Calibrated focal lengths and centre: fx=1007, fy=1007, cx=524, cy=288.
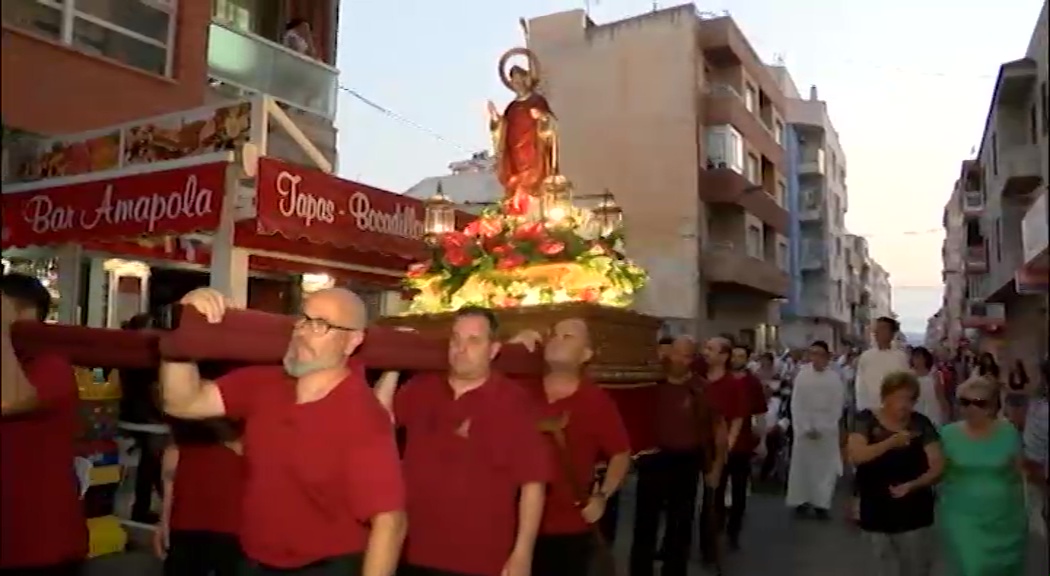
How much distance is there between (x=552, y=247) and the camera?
22.4 feet

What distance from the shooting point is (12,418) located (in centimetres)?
290

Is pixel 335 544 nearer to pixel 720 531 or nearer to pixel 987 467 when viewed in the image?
pixel 987 467

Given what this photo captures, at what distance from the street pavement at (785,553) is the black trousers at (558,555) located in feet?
10.4

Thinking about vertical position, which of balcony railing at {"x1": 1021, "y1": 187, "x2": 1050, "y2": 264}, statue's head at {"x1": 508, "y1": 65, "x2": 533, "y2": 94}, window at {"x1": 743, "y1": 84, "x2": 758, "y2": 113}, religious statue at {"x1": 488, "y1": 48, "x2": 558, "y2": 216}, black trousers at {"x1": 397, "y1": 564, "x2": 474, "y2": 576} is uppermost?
window at {"x1": 743, "y1": 84, "x2": 758, "y2": 113}

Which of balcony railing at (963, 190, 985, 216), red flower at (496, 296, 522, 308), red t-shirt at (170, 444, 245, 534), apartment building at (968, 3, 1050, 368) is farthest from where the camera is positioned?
balcony railing at (963, 190, 985, 216)

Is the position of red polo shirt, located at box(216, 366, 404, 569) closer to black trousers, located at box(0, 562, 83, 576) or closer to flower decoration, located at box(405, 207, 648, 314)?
black trousers, located at box(0, 562, 83, 576)

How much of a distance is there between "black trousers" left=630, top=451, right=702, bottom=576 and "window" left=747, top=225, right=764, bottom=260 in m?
24.7

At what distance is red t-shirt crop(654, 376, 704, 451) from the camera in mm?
6457

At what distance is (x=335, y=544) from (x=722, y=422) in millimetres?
5008

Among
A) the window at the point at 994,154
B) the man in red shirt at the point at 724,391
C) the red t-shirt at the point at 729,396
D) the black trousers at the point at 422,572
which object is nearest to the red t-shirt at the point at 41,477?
the black trousers at the point at 422,572

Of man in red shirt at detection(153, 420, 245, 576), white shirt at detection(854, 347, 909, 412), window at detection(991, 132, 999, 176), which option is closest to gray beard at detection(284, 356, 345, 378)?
man in red shirt at detection(153, 420, 245, 576)

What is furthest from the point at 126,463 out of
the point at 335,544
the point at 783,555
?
the point at 335,544

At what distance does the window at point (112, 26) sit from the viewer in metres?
10.6

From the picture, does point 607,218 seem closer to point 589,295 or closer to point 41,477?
point 589,295
